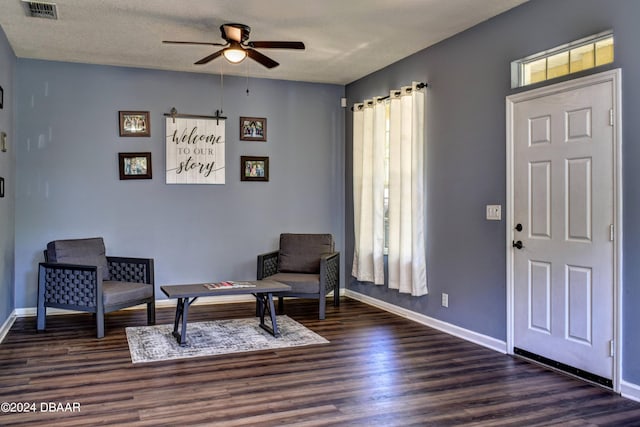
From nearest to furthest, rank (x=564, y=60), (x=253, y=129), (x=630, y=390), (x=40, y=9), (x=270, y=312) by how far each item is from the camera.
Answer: (x=630, y=390)
(x=564, y=60)
(x=40, y=9)
(x=270, y=312)
(x=253, y=129)

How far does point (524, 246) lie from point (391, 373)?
57.5 inches

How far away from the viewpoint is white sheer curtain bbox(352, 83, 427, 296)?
17.1 ft

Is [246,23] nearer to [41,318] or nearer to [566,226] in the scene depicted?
[566,226]

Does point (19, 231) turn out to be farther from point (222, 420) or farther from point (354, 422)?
point (354, 422)

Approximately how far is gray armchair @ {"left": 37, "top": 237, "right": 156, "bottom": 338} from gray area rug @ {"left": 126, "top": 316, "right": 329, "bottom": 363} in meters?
0.32

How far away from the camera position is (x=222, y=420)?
9.32 ft

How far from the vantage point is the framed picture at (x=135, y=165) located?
5.95 meters

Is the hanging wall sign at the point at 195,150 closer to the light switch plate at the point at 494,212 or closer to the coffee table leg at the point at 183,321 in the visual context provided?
the coffee table leg at the point at 183,321

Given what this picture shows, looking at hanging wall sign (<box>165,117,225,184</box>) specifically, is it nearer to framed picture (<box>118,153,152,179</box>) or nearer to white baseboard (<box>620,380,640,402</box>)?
framed picture (<box>118,153,152,179</box>)

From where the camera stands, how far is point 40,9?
164 inches

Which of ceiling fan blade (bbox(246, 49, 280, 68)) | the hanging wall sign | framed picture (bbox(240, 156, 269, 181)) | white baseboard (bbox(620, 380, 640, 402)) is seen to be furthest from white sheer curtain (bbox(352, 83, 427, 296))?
white baseboard (bbox(620, 380, 640, 402))

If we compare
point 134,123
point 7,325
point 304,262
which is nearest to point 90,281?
point 7,325

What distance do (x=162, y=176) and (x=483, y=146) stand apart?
370 cm

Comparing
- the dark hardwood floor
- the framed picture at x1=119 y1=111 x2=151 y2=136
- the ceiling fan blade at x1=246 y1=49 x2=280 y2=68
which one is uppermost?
the ceiling fan blade at x1=246 y1=49 x2=280 y2=68
